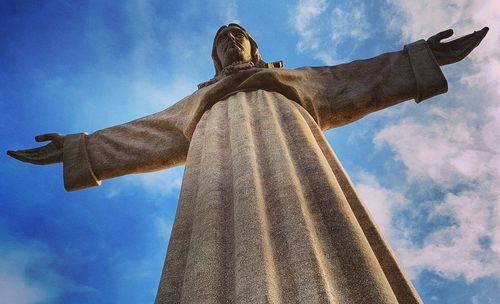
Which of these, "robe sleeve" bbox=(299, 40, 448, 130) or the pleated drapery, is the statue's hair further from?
the pleated drapery

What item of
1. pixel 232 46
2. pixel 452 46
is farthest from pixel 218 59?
pixel 452 46

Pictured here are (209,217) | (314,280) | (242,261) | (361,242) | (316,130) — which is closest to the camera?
(314,280)

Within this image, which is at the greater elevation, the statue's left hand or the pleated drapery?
the statue's left hand

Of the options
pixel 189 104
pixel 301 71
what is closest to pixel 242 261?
pixel 189 104

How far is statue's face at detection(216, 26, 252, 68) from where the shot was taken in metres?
6.32

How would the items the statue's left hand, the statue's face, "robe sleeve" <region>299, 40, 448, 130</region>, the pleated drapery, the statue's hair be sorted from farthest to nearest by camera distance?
the statue's hair < the statue's face < the statue's left hand < "robe sleeve" <region>299, 40, 448, 130</region> < the pleated drapery

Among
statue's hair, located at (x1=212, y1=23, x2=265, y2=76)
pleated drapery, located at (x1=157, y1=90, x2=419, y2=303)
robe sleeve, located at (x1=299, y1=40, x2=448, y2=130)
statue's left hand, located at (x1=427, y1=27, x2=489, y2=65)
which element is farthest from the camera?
statue's hair, located at (x1=212, y1=23, x2=265, y2=76)

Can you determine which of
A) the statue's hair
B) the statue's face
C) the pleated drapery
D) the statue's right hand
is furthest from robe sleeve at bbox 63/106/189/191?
the pleated drapery

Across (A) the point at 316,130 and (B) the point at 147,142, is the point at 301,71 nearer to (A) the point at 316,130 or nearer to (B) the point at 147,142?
(A) the point at 316,130

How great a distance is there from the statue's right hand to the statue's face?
2.45m

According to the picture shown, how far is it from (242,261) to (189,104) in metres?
3.35

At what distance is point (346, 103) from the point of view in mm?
5238

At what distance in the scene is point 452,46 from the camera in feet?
18.1

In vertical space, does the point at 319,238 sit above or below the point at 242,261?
above
